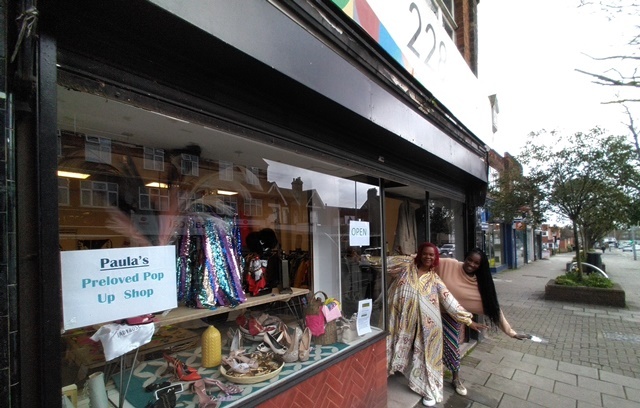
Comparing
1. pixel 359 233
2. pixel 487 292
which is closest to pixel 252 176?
pixel 359 233

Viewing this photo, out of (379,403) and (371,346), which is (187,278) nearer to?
(371,346)

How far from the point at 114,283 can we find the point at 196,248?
1.00 m

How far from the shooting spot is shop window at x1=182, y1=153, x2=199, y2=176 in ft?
8.86

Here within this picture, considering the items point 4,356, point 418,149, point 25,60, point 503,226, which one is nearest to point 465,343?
point 418,149

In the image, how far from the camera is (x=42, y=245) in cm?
108

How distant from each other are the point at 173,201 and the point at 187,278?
0.67 m

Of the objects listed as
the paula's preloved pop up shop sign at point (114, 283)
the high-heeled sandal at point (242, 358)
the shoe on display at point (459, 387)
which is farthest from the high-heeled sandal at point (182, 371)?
the shoe on display at point (459, 387)

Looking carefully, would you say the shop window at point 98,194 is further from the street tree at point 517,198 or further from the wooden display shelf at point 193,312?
the street tree at point 517,198

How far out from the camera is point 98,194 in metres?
2.21

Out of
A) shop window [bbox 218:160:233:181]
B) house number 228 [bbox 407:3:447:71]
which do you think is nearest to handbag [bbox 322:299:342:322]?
shop window [bbox 218:160:233:181]

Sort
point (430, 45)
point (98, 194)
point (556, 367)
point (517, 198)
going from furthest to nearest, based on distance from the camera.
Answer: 1. point (517, 198)
2. point (556, 367)
3. point (430, 45)
4. point (98, 194)

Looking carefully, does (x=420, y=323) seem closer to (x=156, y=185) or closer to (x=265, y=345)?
(x=265, y=345)

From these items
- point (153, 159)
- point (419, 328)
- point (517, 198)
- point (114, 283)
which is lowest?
point (419, 328)

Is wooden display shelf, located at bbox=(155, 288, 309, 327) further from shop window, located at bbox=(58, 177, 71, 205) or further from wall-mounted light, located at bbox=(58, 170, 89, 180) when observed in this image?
wall-mounted light, located at bbox=(58, 170, 89, 180)
